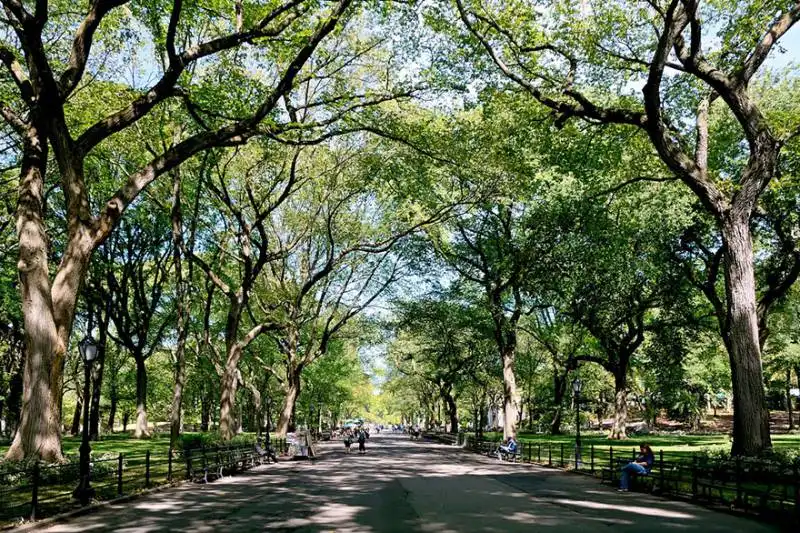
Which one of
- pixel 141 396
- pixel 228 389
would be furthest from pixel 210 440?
pixel 141 396

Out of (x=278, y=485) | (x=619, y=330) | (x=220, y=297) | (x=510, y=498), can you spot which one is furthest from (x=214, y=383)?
(x=510, y=498)

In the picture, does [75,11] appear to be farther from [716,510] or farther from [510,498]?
[716,510]

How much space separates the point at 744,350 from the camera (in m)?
15.0

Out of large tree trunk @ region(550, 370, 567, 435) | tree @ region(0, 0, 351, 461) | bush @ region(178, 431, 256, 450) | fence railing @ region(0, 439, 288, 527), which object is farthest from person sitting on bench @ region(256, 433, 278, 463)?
large tree trunk @ region(550, 370, 567, 435)

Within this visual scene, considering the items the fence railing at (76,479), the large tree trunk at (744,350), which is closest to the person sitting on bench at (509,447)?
the fence railing at (76,479)

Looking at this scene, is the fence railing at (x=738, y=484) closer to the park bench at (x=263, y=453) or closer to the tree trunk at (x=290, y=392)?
the park bench at (x=263, y=453)

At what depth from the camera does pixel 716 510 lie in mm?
12195

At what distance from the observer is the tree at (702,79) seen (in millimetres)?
15016

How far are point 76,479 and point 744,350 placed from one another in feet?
52.1

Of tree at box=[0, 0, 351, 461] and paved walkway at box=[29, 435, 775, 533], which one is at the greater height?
tree at box=[0, 0, 351, 461]

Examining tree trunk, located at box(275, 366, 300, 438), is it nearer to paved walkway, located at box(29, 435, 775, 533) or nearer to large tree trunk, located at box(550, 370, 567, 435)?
paved walkway, located at box(29, 435, 775, 533)

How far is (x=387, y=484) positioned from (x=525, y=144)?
1361cm

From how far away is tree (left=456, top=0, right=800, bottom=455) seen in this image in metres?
15.0

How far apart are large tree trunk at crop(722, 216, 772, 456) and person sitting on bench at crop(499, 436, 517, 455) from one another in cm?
1472
